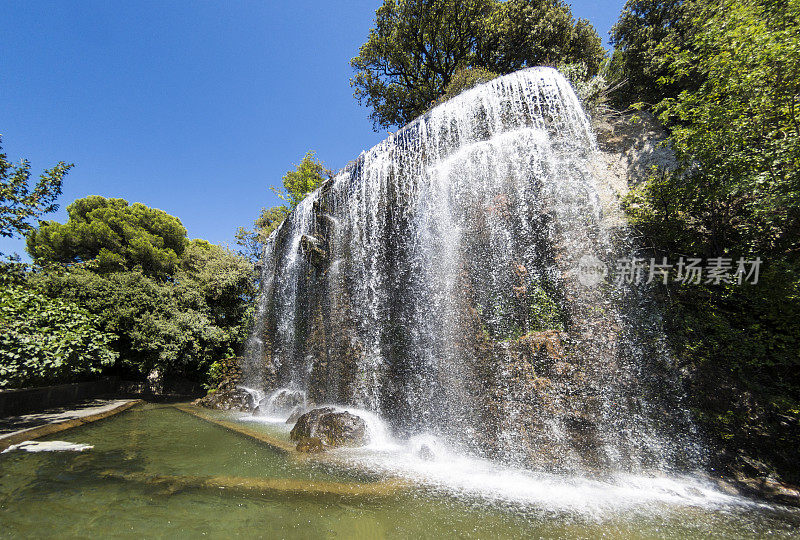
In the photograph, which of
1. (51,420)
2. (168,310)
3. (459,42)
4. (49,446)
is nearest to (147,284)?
(168,310)

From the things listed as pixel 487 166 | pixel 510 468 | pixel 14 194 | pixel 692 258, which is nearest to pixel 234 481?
pixel 510 468

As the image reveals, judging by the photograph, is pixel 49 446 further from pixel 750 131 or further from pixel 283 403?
pixel 750 131

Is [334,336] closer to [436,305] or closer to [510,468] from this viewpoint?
[436,305]

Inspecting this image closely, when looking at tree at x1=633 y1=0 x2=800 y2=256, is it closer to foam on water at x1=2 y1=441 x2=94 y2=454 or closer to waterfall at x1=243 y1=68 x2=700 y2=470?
waterfall at x1=243 y1=68 x2=700 y2=470

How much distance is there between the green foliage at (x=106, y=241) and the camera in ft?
57.8

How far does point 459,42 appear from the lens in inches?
603

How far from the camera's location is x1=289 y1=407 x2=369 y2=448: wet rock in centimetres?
675

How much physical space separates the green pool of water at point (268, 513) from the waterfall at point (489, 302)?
6.72 feet

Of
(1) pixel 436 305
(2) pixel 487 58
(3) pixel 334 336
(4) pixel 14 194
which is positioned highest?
(2) pixel 487 58

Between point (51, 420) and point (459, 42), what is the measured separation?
20.6m

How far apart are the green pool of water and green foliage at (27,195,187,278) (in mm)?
15475

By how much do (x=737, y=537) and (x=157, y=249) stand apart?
931 inches

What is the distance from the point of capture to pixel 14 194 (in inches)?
241

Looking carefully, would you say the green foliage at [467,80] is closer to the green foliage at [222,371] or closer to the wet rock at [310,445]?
the wet rock at [310,445]
